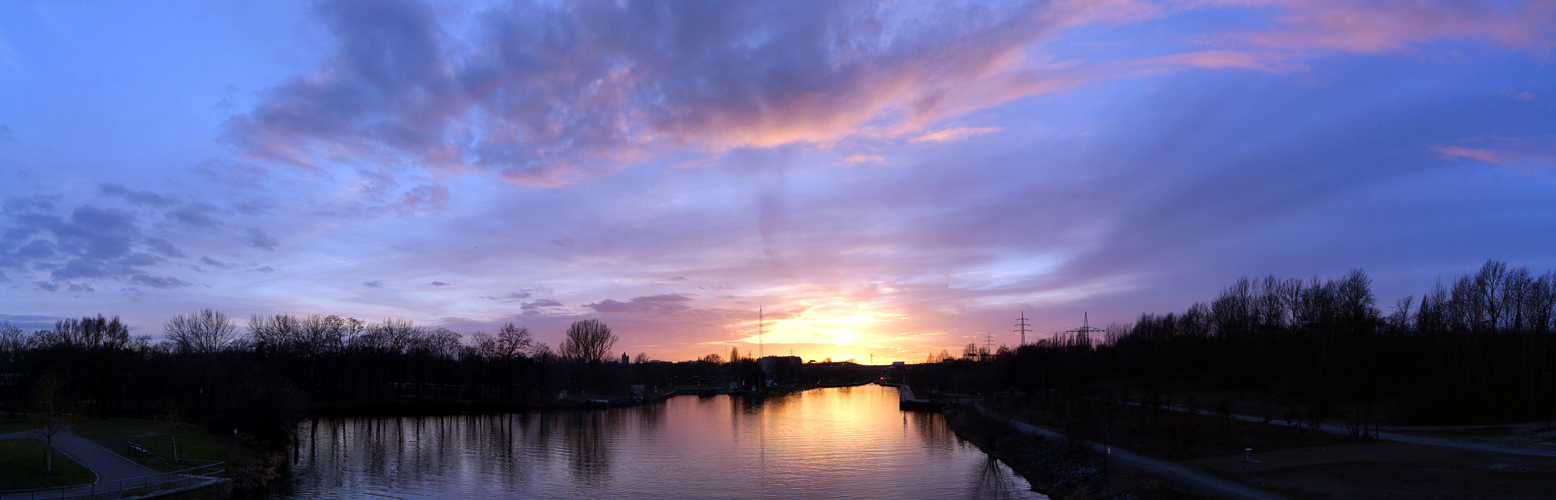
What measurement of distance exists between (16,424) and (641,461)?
135ft

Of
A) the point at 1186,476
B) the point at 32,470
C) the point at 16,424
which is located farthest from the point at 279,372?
the point at 1186,476

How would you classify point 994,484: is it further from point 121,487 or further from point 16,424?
point 16,424

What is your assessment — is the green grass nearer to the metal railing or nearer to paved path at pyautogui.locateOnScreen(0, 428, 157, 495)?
paved path at pyautogui.locateOnScreen(0, 428, 157, 495)

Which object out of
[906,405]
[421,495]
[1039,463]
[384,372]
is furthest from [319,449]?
[906,405]

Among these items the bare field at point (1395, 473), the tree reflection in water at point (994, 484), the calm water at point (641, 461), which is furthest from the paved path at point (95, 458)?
the bare field at point (1395, 473)

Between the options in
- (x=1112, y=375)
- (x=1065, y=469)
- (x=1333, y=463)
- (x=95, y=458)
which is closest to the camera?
(x=1333, y=463)

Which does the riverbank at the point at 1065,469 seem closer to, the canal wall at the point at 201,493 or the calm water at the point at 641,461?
the calm water at the point at 641,461

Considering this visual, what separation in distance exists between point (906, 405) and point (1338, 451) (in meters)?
70.1

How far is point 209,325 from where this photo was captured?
10000cm

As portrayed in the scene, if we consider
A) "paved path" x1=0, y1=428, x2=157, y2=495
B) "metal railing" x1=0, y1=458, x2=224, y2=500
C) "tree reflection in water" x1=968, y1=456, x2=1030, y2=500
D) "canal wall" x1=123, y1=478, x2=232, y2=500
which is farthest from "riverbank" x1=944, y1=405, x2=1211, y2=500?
"paved path" x1=0, y1=428, x2=157, y2=495

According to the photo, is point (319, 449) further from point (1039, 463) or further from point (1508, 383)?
point (1508, 383)

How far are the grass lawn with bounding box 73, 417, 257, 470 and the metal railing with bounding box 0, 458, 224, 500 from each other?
3.90 metres

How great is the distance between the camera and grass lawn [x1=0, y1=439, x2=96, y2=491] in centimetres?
2872

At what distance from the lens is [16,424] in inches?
2003
